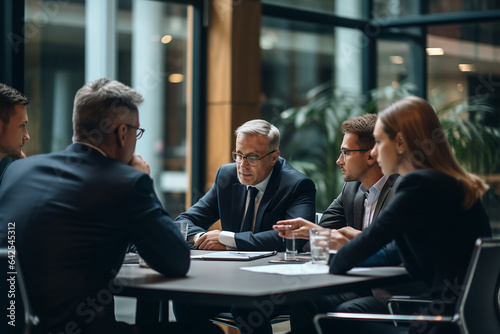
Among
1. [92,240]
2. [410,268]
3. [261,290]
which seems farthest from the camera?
[410,268]

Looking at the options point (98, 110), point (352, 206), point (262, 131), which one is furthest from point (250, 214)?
point (98, 110)

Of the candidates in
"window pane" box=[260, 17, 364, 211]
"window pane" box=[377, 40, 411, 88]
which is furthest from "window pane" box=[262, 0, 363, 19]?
"window pane" box=[377, 40, 411, 88]

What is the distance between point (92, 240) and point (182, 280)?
32cm

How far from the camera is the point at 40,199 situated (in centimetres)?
205

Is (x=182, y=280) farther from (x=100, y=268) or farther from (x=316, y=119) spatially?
(x=316, y=119)

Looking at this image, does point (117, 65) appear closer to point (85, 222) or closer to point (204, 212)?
point (204, 212)

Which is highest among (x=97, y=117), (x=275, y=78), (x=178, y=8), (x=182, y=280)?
(x=178, y=8)

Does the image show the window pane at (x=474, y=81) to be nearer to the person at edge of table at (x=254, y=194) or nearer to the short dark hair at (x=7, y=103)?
the person at edge of table at (x=254, y=194)

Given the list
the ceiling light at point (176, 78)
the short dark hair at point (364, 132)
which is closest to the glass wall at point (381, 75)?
the ceiling light at point (176, 78)

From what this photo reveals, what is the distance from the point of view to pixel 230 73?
17.6ft

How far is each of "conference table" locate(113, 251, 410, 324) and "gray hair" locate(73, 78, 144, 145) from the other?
0.49 metres

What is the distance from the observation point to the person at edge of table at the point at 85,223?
6.55 feet

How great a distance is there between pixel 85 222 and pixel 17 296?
1.03 feet

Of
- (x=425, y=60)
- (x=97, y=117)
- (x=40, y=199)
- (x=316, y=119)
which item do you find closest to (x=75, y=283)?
(x=40, y=199)
